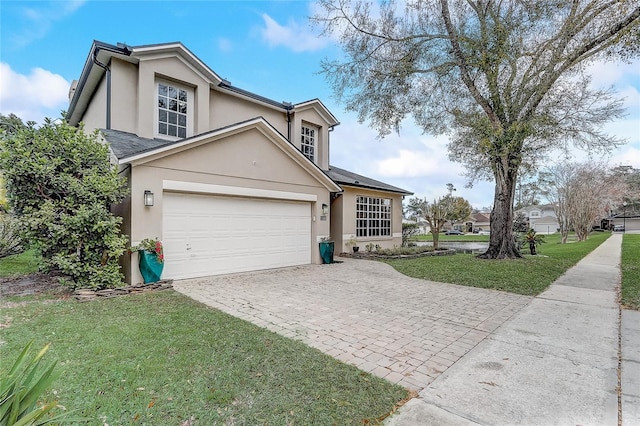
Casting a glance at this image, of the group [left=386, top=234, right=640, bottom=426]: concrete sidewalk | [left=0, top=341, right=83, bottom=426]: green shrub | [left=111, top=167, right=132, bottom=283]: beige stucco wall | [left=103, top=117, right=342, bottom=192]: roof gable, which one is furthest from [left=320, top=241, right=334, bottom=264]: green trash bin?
[left=0, top=341, right=83, bottom=426]: green shrub

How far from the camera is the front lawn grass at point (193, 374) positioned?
108 inches

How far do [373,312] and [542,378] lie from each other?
2871 mm

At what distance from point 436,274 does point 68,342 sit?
9.03 meters

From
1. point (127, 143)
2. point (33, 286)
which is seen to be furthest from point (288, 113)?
point (33, 286)

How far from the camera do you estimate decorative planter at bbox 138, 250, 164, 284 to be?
7.55 meters

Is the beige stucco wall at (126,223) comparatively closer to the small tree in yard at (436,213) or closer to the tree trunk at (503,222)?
the tree trunk at (503,222)

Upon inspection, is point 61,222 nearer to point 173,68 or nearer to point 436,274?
point 173,68

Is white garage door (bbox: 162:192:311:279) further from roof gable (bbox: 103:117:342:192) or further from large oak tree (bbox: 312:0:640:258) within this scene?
large oak tree (bbox: 312:0:640:258)

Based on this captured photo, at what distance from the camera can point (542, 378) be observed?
135 inches

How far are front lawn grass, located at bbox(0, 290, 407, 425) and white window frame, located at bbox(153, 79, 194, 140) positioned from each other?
6831 mm

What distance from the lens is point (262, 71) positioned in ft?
45.0

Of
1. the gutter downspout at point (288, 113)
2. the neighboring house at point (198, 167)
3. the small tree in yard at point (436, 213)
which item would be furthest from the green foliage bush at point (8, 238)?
the small tree in yard at point (436, 213)

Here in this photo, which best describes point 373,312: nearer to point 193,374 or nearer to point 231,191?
point 193,374

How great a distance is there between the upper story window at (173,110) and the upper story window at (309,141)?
5.47 meters
